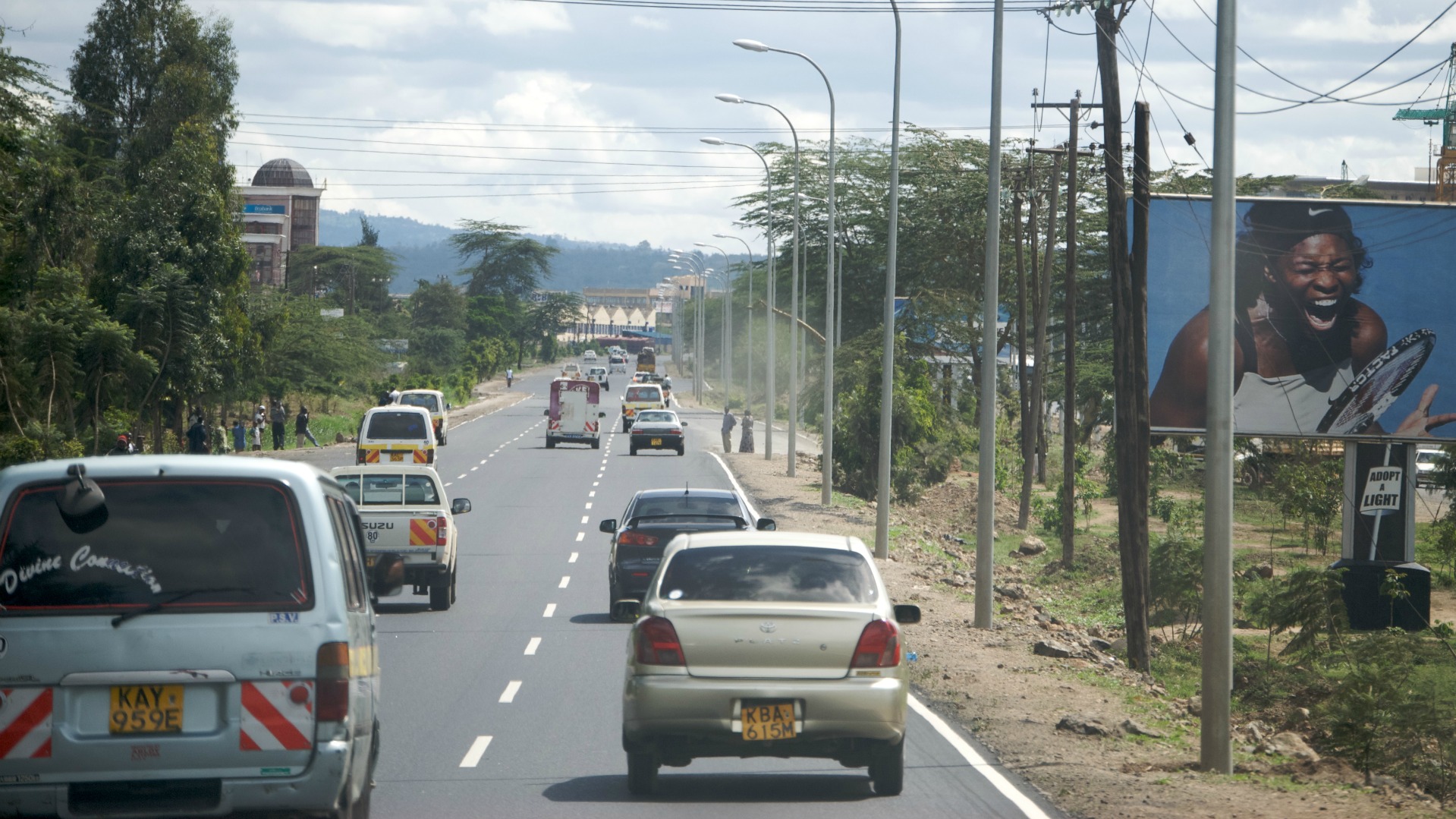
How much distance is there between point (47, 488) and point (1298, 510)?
3501 centimetres

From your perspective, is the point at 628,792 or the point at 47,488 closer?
the point at 47,488

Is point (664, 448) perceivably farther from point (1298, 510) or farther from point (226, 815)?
point (226, 815)

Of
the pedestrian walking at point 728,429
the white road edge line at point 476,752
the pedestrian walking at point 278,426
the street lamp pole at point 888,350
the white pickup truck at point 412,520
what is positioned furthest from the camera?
the pedestrian walking at point 728,429

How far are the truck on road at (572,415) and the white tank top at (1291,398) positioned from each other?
3231 cm

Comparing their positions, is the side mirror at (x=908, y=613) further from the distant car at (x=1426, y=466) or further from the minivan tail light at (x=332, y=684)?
the distant car at (x=1426, y=466)

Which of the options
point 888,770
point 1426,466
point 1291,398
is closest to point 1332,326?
point 1291,398

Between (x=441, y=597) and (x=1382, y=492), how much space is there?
17446 millimetres

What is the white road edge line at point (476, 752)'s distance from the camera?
34.5 feet

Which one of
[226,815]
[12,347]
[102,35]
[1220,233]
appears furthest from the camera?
[102,35]

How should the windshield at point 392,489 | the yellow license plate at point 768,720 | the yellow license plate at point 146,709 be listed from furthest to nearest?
the windshield at point 392,489
the yellow license plate at point 768,720
the yellow license plate at point 146,709

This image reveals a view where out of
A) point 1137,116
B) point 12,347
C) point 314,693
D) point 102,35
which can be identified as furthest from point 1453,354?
point 102,35

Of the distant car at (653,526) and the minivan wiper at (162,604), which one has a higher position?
the minivan wiper at (162,604)

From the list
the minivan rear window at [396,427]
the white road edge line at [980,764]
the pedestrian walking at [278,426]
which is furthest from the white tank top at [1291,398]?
the pedestrian walking at [278,426]

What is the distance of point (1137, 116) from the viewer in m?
21.6
